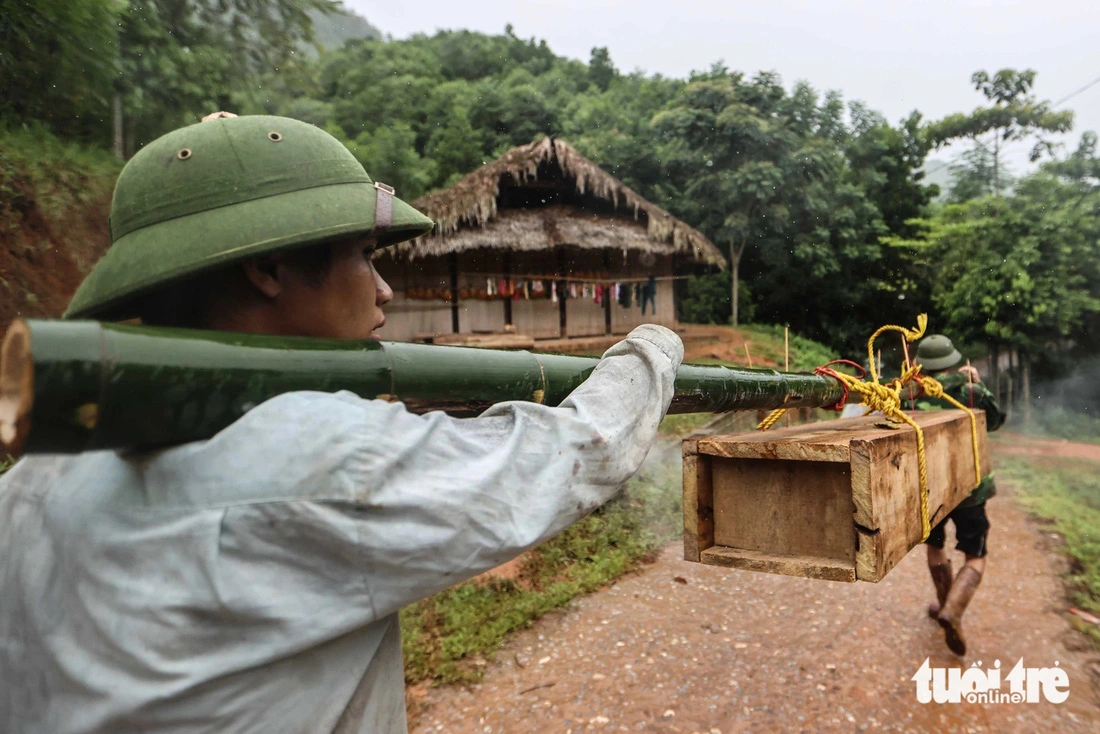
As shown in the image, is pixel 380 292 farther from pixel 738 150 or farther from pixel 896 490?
pixel 738 150

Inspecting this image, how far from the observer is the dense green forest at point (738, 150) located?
26.7ft

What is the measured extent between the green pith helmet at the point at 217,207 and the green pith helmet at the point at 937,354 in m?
5.19

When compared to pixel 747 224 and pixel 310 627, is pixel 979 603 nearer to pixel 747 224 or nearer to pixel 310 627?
pixel 310 627

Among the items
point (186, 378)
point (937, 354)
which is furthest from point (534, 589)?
point (186, 378)

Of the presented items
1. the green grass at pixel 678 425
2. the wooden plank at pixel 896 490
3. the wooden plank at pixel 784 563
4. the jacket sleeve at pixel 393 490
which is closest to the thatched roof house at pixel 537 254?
the green grass at pixel 678 425

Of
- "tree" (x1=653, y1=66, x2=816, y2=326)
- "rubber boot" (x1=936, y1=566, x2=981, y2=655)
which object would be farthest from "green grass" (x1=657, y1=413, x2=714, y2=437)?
"tree" (x1=653, y1=66, x2=816, y2=326)

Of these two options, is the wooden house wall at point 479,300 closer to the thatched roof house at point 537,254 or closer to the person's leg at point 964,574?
the thatched roof house at point 537,254

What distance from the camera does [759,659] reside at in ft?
14.1

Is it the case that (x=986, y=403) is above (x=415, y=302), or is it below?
below

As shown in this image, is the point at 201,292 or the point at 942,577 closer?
the point at 201,292

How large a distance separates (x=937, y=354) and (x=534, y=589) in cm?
360

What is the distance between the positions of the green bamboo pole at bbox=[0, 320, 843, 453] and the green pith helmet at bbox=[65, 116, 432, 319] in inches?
6.4

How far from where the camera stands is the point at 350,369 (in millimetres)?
1015

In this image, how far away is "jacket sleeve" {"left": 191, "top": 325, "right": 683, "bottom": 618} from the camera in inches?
30.7
